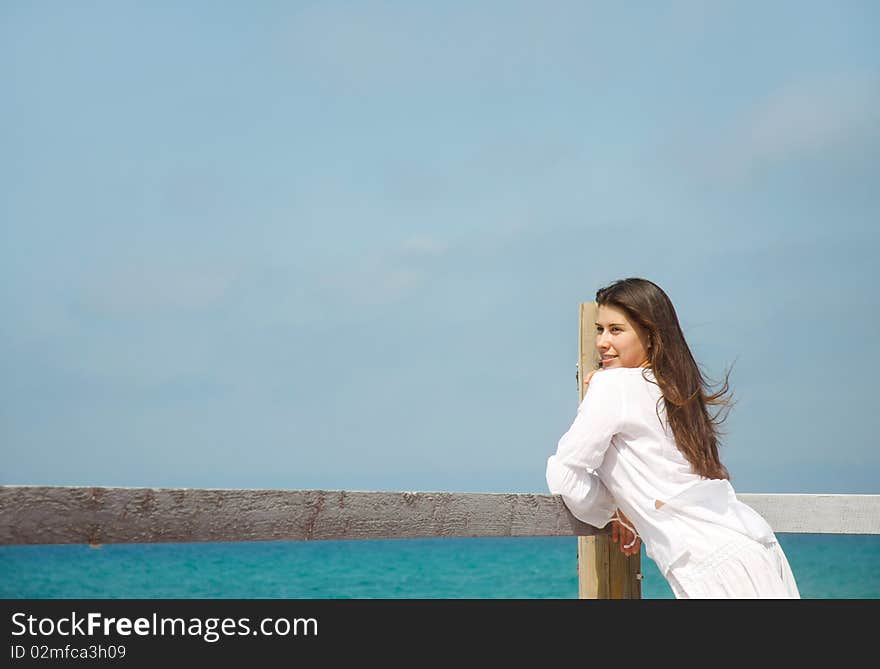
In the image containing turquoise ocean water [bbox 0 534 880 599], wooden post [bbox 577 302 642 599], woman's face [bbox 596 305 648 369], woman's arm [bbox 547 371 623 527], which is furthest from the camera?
turquoise ocean water [bbox 0 534 880 599]

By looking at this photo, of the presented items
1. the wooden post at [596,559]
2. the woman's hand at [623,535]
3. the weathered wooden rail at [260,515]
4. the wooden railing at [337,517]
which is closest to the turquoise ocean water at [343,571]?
the wooden railing at [337,517]

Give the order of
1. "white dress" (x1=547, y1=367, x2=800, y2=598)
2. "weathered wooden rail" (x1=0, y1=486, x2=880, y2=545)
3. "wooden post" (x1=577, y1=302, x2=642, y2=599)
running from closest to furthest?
"weathered wooden rail" (x1=0, y1=486, x2=880, y2=545) < "white dress" (x1=547, y1=367, x2=800, y2=598) < "wooden post" (x1=577, y1=302, x2=642, y2=599)

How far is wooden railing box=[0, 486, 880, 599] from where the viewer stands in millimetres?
1697

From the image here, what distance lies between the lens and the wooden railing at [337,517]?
Answer: 170cm

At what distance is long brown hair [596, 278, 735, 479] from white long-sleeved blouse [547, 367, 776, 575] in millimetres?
29

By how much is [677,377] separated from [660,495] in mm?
348

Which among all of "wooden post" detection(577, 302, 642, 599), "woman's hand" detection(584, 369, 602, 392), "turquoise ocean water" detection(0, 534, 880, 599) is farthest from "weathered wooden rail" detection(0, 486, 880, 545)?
"turquoise ocean water" detection(0, 534, 880, 599)

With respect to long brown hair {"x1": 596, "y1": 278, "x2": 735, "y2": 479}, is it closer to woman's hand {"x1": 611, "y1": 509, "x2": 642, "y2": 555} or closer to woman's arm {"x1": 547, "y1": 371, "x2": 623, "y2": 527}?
woman's arm {"x1": 547, "y1": 371, "x2": 623, "y2": 527}

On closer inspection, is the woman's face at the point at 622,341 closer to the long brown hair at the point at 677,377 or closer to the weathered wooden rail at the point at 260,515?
A: the long brown hair at the point at 677,377

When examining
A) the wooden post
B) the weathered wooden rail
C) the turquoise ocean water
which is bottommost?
the weathered wooden rail

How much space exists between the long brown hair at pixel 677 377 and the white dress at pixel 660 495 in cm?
3
